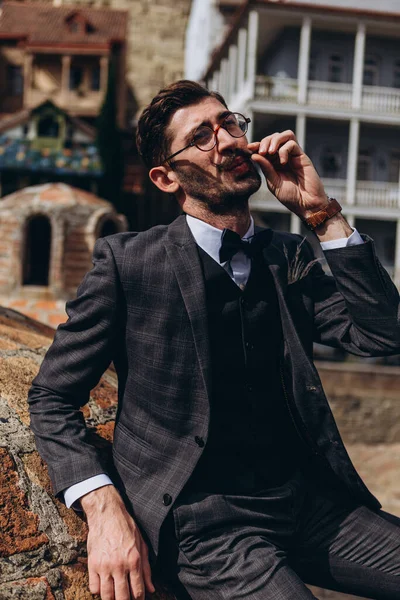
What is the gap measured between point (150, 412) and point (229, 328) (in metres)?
0.36

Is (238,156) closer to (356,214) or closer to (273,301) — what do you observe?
(273,301)

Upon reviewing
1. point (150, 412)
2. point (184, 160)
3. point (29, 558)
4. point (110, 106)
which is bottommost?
point (29, 558)

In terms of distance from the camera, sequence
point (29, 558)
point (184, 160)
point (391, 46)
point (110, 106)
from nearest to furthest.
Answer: point (29, 558) < point (184, 160) < point (391, 46) < point (110, 106)

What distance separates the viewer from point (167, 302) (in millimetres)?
2500

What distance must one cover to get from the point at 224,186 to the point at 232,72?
24.6 metres

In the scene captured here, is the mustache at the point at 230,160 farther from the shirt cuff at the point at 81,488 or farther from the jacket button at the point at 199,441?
the shirt cuff at the point at 81,488

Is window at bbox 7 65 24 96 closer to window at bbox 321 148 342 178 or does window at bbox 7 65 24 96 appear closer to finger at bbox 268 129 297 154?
window at bbox 321 148 342 178

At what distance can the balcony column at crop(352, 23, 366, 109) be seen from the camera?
23125 mm

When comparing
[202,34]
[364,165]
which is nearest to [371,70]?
[364,165]

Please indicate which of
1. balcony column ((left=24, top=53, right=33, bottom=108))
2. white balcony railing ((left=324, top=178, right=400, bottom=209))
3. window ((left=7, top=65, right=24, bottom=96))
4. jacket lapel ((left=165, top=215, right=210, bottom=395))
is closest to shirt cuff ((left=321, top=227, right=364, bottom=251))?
jacket lapel ((left=165, top=215, right=210, bottom=395))

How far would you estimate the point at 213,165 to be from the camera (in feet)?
8.63

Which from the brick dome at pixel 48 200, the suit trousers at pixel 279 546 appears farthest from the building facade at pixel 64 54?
the suit trousers at pixel 279 546

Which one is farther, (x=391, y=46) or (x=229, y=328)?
(x=391, y=46)

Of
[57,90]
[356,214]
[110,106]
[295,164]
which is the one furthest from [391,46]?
[295,164]
